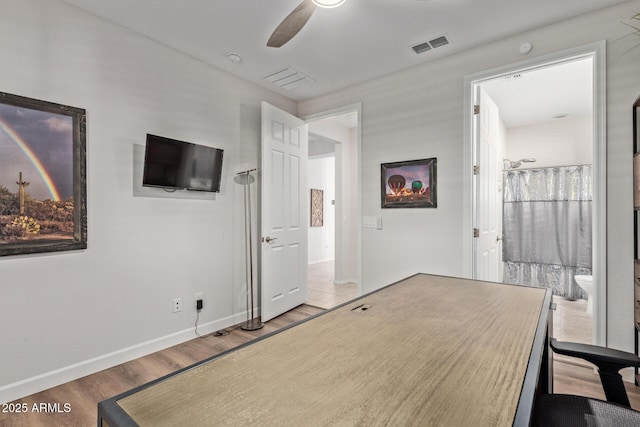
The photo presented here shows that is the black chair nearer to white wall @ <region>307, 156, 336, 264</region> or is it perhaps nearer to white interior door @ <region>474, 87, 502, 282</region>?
white interior door @ <region>474, 87, 502, 282</region>

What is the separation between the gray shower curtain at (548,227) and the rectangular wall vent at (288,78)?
3.56m

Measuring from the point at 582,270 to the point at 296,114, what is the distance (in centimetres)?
448

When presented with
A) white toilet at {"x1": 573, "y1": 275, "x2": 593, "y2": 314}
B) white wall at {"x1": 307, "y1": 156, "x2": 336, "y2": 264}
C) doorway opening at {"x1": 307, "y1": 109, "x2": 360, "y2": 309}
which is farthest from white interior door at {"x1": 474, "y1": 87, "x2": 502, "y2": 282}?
white wall at {"x1": 307, "y1": 156, "x2": 336, "y2": 264}

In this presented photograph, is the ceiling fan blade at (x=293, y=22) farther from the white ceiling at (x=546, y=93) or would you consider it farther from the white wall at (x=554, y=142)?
the white wall at (x=554, y=142)

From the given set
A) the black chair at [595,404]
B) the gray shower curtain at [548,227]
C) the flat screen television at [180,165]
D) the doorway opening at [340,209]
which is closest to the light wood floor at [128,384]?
the black chair at [595,404]

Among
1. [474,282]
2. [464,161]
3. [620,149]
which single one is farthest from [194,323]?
[620,149]

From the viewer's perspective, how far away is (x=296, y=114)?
4.30 m

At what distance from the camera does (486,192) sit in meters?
3.30

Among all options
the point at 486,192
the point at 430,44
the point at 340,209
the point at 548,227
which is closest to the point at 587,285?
the point at 548,227

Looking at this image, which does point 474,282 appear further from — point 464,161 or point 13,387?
point 13,387

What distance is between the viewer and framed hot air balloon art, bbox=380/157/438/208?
3.16 m

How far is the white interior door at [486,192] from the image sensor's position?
9.96 feet

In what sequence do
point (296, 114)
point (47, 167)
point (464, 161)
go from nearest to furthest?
point (47, 167) < point (464, 161) < point (296, 114)

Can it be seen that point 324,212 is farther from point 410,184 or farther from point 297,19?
point 297,19
